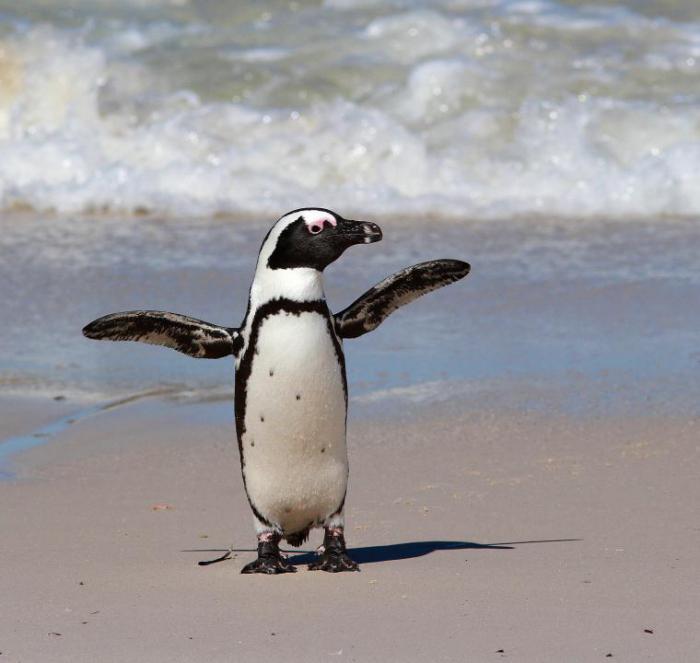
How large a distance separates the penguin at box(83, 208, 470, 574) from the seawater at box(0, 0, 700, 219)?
635cm

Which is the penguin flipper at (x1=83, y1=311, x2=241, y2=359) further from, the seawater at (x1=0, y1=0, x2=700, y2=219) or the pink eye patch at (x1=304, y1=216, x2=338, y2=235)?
the seawater at (x1=0, y1=0, x2=700, y2=219)

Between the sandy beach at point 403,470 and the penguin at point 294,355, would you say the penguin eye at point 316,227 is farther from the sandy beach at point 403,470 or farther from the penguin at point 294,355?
the sandy beach at point 403,470

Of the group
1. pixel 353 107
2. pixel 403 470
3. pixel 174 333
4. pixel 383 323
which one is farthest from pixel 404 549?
pixel 353 107

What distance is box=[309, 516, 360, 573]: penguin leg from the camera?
3793 millimetres

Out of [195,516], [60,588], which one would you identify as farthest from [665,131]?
[60,588]

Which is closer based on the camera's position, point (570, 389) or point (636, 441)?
point (636, 441)

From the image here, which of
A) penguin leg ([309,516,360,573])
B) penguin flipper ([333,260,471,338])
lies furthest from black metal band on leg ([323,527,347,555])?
penguin flipper ([333,260,471,338])

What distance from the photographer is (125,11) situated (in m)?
14.6

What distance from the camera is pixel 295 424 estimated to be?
383 cm

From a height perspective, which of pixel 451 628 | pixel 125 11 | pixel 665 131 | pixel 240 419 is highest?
pixel 125 11

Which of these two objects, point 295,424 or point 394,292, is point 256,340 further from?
point 394,292

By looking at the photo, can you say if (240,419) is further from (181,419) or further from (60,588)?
(181,419)

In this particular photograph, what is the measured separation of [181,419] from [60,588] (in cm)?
218

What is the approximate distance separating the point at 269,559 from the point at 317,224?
Result: 2.68 ft
